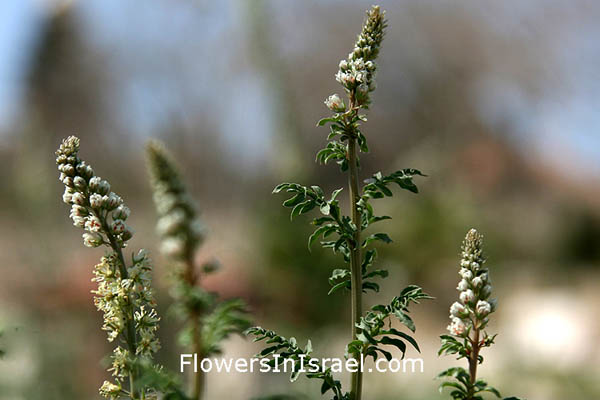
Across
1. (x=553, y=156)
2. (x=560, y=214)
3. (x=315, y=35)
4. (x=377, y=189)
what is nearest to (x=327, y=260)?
(x=377, y=189)

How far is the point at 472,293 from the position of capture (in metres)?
0.61

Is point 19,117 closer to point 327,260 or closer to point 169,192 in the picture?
point 327,260

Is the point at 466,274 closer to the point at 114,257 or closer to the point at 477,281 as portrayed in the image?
the point at 477,281

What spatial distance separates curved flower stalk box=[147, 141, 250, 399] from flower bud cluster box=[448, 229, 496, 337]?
272mm

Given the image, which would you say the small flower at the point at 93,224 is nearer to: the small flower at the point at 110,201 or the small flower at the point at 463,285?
the small flower at the point at 110,201

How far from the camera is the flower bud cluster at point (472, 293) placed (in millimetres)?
602

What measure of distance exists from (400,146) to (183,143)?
14.2 feet

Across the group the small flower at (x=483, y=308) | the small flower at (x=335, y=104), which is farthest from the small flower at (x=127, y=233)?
the small flower at (x=483, y=308)

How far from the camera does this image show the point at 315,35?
11.6 metres

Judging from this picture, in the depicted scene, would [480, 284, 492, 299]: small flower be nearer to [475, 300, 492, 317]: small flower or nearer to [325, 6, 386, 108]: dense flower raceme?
[475, 300, 492, 317]: small flower

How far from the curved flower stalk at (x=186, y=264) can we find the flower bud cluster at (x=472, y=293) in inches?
10.7

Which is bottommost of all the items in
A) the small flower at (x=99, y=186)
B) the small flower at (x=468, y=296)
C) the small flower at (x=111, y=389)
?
the small flower at (x=111, y=389)

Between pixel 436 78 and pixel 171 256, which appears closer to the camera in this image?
pixel 171 256

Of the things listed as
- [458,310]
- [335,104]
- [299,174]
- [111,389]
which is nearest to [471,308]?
[458,310]
